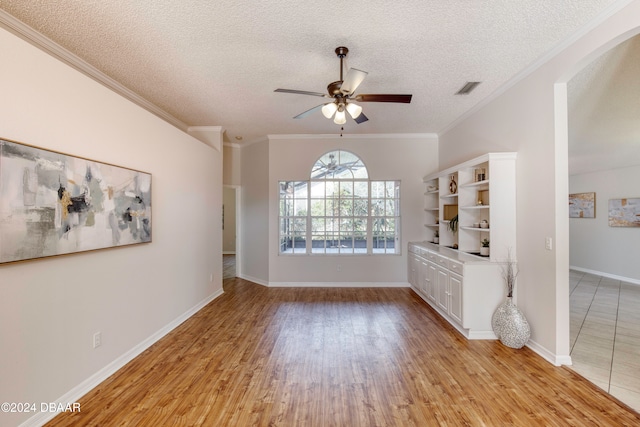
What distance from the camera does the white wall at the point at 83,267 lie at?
1.82m

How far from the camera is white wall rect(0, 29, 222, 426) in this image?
182 centimetres

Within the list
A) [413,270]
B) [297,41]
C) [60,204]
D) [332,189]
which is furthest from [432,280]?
[60,204]

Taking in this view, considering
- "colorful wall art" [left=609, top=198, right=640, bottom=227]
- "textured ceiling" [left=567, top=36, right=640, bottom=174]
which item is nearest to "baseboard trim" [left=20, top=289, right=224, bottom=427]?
"textured ceiling" [left=567, top=36, right=640, bottom=174]

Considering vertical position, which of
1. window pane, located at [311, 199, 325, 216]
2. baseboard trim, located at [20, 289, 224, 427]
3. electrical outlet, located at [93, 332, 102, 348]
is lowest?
baseboard trim, located at [20, 289, 224, 427]

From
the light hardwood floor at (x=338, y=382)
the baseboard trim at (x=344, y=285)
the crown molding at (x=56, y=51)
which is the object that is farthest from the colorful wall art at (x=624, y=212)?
the crown molding at (x=56, y=51)

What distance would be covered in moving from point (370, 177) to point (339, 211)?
93cm

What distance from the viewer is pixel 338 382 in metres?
2.44

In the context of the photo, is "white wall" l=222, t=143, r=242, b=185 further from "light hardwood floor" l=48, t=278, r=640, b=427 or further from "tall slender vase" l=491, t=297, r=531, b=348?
"tall slender vase" l=491, t=297, r=531, b=348

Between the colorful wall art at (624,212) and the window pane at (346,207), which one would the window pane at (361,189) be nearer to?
the window pane at (346,207)

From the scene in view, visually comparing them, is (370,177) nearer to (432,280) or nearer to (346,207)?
(346,207)

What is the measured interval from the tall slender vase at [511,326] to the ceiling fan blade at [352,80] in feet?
9.31

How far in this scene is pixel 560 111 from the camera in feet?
8.85

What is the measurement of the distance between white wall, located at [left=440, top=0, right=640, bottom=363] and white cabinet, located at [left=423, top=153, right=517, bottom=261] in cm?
12

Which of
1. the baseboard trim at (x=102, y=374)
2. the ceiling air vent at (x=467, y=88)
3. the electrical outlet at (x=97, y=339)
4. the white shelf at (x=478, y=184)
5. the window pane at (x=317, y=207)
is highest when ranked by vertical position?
the ceiling air vent at (x=467, y=88)
